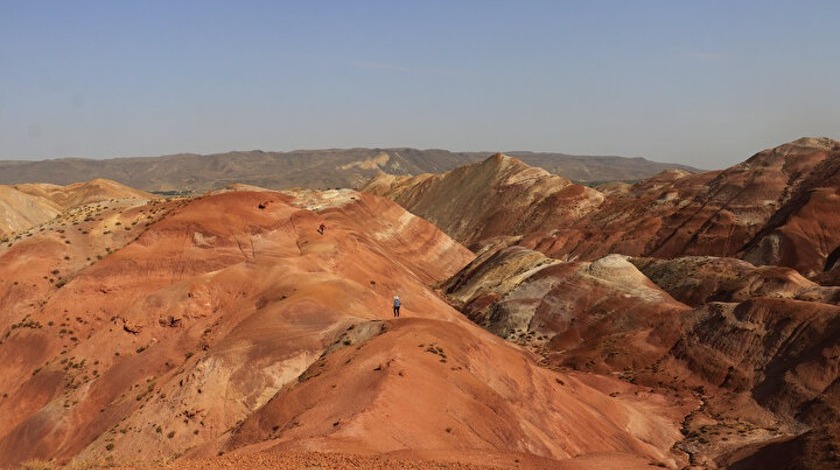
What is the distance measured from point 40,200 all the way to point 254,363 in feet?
317

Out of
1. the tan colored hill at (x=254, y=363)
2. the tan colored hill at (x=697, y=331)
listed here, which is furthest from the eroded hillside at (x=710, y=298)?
the tan colored hill at (x=254, y=363)

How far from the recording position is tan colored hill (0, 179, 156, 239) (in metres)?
94.1

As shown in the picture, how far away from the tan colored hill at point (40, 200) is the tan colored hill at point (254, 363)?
2789 cm

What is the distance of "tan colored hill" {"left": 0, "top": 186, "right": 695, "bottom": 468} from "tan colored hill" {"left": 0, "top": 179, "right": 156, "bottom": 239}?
1098 inches

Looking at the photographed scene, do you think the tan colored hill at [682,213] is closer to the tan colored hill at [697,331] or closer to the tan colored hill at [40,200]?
the tan colored hill at [697,331]

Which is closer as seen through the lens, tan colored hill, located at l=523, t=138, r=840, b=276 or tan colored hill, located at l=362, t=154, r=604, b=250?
tan colored hill, located at l=523, t=138, r=840, b=276

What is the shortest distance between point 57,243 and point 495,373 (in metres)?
33.9

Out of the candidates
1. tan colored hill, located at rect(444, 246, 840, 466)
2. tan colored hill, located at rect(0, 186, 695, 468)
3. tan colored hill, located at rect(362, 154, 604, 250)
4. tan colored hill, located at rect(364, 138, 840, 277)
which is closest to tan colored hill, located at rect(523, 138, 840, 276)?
tan colored hill, located at rect(364, 138, 840, 277)

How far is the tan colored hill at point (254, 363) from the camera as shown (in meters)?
24.8

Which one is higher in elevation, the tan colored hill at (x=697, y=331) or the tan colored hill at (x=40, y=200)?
the tan colored hill at (x=40, y=200)

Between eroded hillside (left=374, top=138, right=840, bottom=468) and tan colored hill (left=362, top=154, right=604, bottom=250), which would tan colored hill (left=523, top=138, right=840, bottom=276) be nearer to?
eroded hillside (left=374, top=138, right=840, bottom=468)

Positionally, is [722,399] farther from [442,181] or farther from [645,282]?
[442,181]

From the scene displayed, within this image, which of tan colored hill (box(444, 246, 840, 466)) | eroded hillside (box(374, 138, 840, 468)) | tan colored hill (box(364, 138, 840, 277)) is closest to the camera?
tan colored hill (box(444, 246, 840, 466))

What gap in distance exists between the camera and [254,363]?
1261 inches
